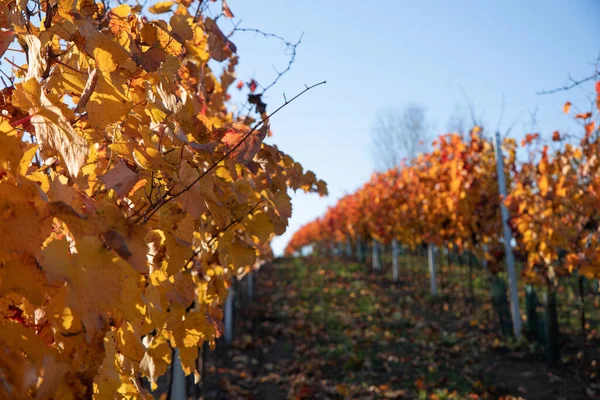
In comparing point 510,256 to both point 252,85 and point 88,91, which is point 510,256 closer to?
point 252,85

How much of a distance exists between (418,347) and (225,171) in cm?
642

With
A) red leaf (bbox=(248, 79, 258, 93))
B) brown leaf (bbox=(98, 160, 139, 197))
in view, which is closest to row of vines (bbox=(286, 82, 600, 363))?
red leaf (bbox=(248, 79, 258, 93))

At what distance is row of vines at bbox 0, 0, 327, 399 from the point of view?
2.33ft

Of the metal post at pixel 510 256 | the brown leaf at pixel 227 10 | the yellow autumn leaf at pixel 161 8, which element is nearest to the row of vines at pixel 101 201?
the yellow autumn leaf at pixel 161 8

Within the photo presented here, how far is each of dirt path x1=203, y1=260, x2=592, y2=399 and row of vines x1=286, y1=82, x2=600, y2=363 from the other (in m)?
0.62

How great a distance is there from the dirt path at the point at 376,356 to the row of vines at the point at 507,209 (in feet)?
2.02

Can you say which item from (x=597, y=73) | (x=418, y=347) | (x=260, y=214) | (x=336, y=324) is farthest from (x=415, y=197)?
(x=260, y=214)

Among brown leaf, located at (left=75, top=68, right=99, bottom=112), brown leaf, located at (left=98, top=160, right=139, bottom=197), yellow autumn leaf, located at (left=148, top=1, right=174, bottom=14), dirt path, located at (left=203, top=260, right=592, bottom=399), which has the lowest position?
dirt path, located at (left=203, top=260, right=592, bottom=399)

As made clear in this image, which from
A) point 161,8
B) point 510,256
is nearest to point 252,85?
point 161,8

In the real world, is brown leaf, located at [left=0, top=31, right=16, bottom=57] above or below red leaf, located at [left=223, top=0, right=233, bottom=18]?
below

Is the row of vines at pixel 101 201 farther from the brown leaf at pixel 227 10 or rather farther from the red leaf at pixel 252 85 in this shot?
the red leaf at pixel 252 85

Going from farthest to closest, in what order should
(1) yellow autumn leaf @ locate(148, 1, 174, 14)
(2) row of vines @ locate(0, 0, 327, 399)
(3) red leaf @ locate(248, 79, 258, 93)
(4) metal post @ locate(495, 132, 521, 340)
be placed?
(4) metal post @ locate(495, 132, 521, 340)
(3) red leaf @ locate(248, 79, 258, 93)
(1) yellow autumn leaf @ locate(148, 1, 174, 14)
(2) row of vines @ locate(0, 0, 327, 399)

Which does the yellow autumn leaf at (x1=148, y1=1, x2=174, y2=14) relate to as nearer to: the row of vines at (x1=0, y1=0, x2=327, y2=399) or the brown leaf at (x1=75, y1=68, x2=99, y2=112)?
the row of vines at (x1=0, y1=0, x2=327, y2=399)

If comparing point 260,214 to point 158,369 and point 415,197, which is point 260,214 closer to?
point 158,369
